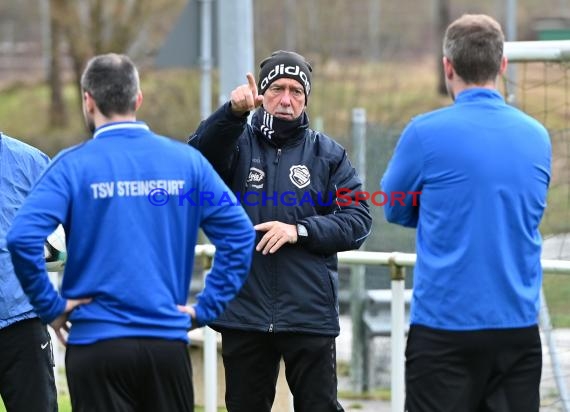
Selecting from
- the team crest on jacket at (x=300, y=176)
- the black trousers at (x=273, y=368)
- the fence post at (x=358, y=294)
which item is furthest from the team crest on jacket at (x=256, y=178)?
the fence post at (x=358, y=294)

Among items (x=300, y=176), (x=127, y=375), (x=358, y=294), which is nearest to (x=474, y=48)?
(x=300, y=176)

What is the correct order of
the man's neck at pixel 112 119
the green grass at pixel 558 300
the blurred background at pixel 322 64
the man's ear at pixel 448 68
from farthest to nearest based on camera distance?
the blurred background at pixel 322 64
the green grass at pixel 558 300
the man's ear at pixel 448 68
the man's neck at pixel 112 119

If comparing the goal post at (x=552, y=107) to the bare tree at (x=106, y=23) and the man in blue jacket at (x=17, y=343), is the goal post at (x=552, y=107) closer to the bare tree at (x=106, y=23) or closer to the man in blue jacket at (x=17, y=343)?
the man in blue jacket at (x=17, y=343)

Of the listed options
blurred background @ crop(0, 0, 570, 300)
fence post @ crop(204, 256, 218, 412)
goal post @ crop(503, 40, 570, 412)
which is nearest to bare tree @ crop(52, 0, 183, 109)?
blurred background @ crop(0, 0, 570, 300)

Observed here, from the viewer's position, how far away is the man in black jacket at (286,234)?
5.55m

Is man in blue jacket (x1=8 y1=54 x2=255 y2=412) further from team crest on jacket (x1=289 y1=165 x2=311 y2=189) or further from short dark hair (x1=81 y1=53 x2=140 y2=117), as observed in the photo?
team crest on jacket (x1=289 y1=165 x2=311 y2=189)

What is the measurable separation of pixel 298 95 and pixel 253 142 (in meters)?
0.30

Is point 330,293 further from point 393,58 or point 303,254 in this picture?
point 393,58

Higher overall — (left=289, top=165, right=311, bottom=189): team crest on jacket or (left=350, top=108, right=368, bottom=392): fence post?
(left=289, top=165, right=311, bottom=189): team crest on jacket

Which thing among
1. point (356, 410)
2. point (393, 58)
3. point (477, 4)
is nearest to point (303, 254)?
point (356, 410)

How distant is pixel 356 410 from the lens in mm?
8508

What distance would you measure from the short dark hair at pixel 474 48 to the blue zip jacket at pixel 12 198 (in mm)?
2217

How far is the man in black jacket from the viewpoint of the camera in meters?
5.55

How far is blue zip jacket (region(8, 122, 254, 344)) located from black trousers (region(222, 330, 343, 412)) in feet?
3.62
